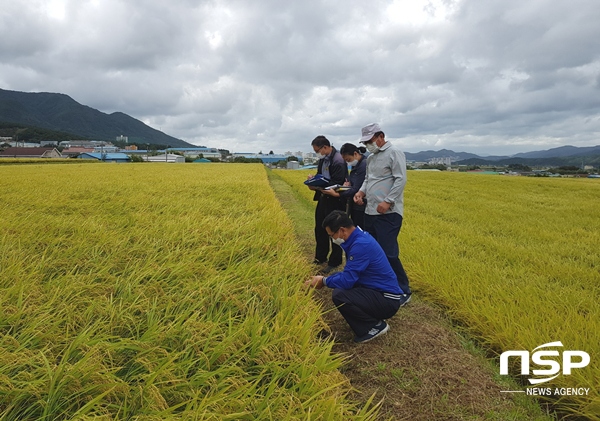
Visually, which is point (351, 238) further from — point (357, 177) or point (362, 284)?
point (357, 177)

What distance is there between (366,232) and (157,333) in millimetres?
1810

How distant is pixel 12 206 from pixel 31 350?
4621mm

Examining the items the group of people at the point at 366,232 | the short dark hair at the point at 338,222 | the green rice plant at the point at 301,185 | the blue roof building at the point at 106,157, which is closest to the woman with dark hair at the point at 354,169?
the group of people at the point at 366,232

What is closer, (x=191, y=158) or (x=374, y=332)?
(x=374, y=332)

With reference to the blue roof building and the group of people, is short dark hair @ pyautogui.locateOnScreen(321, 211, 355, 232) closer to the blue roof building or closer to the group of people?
the group of people

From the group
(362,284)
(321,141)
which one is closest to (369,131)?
(321,141)

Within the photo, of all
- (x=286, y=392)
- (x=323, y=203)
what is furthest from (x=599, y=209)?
(x=286, y=392)

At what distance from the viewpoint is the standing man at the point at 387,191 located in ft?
9.85

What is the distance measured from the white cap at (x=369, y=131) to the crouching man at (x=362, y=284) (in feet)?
3.34

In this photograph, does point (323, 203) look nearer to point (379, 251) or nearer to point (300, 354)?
point (379, 251)

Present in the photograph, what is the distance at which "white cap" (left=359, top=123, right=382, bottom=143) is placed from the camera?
9.95ft

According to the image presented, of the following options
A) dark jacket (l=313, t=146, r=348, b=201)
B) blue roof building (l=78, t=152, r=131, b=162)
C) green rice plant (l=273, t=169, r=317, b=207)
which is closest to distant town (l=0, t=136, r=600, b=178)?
blue roof building (l=78, t=152, r=131, b=162)

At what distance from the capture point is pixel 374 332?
2.39 m

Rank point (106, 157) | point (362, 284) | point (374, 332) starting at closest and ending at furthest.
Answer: point (374, 332) < point (362, 284) < point (106, 157)
